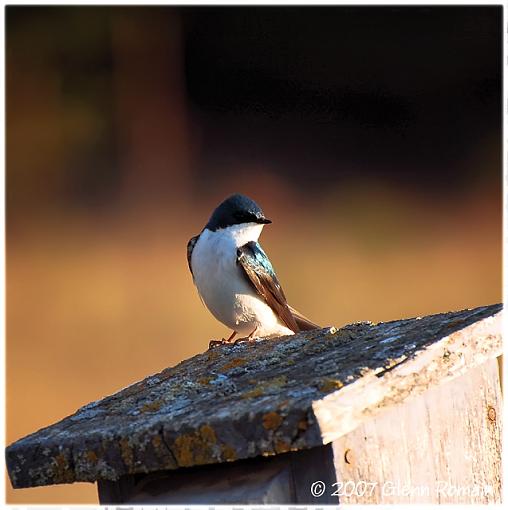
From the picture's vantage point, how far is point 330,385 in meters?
1.59

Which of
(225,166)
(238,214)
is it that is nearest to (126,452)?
(238,214)

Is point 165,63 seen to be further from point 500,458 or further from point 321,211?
point 500,458

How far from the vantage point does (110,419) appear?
186 centimetres

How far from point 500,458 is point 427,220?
418 cm

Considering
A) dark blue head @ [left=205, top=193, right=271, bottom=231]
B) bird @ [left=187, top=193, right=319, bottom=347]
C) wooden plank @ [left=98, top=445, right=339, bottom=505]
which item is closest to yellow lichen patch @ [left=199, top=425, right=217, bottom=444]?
wooden plank @ [left=98, top=445, right=339, bottom=505]

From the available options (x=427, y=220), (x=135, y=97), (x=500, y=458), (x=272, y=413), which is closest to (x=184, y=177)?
(x=135, y=97)

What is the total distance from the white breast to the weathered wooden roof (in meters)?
1.26

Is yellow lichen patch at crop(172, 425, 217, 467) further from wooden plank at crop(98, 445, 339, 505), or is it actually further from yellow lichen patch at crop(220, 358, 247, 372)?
yellow lichen patch at crop(220, 358, 247, 372)

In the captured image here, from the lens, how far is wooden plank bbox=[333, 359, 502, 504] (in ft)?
5.54

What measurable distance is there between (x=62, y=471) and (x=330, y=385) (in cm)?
52

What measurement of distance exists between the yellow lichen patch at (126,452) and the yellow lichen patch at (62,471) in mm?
133

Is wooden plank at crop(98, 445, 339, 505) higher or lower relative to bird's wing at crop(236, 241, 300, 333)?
lower

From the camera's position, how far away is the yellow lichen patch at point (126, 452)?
168 centimetres

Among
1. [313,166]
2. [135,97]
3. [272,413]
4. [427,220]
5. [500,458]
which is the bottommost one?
[500,458]
